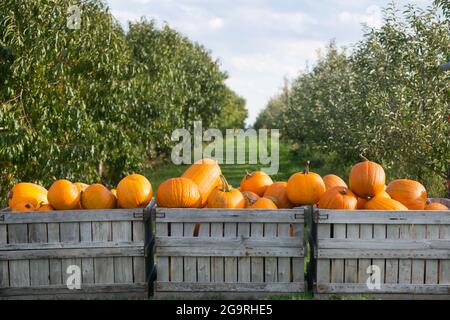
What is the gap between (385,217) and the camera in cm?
459

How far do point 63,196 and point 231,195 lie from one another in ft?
4.82

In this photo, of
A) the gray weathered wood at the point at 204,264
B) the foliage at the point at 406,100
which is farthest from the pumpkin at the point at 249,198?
the foliage at the point at 406,100

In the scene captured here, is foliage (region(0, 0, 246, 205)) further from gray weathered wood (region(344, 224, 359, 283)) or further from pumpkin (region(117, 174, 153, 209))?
gray weathered wood (region(344, 224, 359, 283))

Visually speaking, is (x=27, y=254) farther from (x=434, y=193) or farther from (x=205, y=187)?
(x=434, y=193)

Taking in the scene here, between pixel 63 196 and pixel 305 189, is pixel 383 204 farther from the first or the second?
pixel 63 196

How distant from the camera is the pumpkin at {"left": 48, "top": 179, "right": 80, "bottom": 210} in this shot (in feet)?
16.3

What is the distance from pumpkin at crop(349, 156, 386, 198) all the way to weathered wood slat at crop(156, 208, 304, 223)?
2.39ft

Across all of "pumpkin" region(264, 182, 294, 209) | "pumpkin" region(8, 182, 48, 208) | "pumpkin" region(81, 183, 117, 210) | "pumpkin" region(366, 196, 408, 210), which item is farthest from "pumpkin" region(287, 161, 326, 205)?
"pumpkin" region(8, 182, 48, 208)

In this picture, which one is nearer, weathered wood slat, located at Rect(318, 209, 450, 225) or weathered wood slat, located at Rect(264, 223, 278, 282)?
weathered wood slat, located at Rect(318, 209, 450, 225)

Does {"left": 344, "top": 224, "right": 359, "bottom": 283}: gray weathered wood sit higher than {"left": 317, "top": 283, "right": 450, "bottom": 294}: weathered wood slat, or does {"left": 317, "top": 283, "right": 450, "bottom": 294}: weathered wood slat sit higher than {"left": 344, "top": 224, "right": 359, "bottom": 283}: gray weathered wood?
{"left": 344, "top": 224, "right": 359, "bottom": 283}: gray weathered wood

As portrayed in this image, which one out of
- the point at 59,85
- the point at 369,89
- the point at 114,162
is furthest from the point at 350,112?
the point at 59,85

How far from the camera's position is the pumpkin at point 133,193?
4.94 m

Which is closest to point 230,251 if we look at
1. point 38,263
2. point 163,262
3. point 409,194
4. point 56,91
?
point 163,262

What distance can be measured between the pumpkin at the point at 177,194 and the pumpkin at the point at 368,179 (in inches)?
57.4
